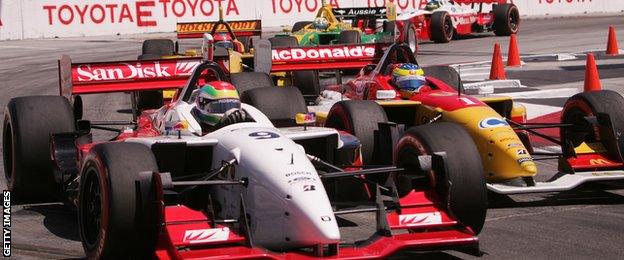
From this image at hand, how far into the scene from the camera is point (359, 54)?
52.3 ft

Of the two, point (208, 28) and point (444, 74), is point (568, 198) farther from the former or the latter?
point (208, 28)

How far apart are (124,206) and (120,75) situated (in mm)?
5095

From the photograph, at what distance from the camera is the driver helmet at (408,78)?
44.0ft

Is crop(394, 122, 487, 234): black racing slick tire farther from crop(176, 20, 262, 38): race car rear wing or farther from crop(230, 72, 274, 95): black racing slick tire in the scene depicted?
crop(176, 20, 262, 38): race car rear wing

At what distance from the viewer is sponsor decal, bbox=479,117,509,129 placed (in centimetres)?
1112

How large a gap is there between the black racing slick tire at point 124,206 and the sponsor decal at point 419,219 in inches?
67.4

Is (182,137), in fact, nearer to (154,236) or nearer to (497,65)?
(154,236)

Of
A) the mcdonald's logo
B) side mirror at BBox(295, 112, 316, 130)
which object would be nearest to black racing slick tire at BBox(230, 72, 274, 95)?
side mirror at BBox(295, 112, 316, 130)

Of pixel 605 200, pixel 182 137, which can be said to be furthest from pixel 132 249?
pixel 605 200

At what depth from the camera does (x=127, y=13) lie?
3806 cm

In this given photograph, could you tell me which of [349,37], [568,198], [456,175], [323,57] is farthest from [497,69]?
[456,175]

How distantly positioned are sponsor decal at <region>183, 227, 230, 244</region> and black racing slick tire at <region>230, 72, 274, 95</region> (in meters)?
4.92

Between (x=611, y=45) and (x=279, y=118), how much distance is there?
18.0 metres

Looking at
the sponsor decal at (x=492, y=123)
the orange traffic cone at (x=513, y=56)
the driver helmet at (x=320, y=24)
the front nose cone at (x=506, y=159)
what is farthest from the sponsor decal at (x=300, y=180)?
the driver helmet at (x=320, y=24)
